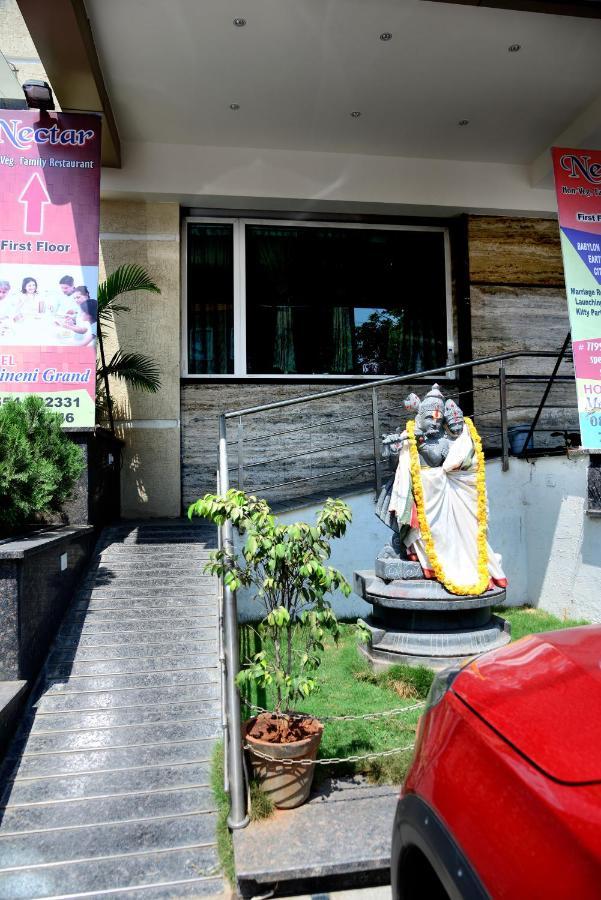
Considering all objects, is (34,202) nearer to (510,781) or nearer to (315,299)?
(315,299)

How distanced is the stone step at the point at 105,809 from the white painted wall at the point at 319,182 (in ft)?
20.2

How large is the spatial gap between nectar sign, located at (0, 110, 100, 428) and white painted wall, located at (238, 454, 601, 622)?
7.56 ft

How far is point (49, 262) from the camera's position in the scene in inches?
199

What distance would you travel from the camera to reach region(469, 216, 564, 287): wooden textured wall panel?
7.51 m

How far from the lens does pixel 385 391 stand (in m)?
7.44

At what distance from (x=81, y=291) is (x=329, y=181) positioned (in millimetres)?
3547

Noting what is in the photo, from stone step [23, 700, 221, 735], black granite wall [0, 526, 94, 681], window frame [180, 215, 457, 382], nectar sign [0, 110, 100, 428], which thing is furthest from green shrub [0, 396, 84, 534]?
window frame [180, 215, 457, 382]

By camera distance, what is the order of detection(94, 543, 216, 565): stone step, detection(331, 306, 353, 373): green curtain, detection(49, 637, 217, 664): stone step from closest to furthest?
detection(49, 637, 217, 664): stone step
detection(94, 543, 216, 565): stone step
detection(331, 306, 353, 373): green curtain

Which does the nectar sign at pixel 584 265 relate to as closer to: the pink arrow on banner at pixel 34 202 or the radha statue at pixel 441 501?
the radha statue at pixel 441 501

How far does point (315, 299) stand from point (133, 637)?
16.4ft

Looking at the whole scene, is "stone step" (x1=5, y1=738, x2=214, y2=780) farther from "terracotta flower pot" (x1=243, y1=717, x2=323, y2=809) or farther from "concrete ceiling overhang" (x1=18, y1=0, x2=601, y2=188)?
"concrete ceiling overhang" (x1=18, y1=0, x2=601, y2=188)

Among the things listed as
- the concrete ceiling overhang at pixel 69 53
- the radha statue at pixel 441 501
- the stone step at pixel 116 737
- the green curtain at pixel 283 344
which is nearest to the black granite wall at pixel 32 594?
the stone step at pixel 116 737

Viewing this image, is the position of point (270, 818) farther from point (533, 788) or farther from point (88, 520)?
point (88, 520)

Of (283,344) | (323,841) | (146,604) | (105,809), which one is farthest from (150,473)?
(323,841)
